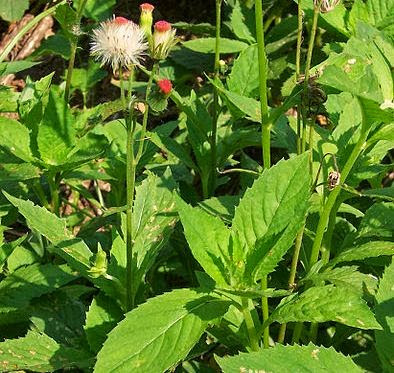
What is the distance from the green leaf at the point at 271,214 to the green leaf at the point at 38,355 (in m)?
0.53

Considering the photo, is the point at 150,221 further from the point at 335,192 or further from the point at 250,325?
the point at 335,192

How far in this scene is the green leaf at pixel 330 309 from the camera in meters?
1.53

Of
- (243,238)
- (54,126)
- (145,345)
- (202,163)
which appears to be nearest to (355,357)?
(243,238)

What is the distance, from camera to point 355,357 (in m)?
1.96

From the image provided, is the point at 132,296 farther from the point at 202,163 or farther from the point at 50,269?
the point at 202,163

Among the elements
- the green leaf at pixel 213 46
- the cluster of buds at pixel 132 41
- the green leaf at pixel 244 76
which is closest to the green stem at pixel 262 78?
the cluster of buds at pixel 132 41

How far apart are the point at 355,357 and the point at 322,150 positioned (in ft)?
1.89

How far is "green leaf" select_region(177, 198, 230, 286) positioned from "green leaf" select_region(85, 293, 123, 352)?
377 millimetres

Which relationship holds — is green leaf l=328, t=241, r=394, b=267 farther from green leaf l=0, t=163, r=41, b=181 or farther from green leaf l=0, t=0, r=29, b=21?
green leaf l=0, t=0, r=29, b=21

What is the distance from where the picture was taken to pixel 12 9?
3201 millimetres

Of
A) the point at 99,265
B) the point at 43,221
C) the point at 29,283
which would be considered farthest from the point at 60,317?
the point at 99,265

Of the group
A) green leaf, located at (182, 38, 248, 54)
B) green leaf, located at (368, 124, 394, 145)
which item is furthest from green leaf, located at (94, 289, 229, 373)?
green leaf, located at (182, 38, 248, 54)

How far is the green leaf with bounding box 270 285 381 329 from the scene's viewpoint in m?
1.53

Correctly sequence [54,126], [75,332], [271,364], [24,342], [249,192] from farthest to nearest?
[54,126] → [75,332] → [24,342] → [249,192] → [271,364]
